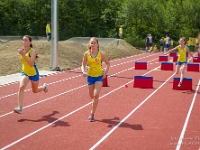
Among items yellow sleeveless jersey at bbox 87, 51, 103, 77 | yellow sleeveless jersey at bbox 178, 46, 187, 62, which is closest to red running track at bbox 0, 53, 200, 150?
yellow sleeveless jersey at bbox 87, 51, 103, 77

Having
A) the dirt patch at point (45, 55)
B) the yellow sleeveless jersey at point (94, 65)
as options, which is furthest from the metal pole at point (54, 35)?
the yellow sleeveless jersey at point (94, 65)

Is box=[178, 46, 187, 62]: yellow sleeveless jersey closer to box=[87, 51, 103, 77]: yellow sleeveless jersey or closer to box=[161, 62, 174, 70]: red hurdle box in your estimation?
box=[161, 62, 174, 70]: red hurdle box

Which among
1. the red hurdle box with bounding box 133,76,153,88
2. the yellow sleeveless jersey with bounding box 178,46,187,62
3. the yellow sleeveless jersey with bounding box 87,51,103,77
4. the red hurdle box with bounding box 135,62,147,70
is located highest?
the yellow sleeveless jersey with bounding box 87,51,103,77

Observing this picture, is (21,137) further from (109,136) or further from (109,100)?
(109,100)

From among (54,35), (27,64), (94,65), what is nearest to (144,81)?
(94,65)

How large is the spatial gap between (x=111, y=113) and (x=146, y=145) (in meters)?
2.70

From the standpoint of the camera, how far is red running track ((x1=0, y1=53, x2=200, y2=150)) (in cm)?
696

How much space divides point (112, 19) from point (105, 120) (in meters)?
44.9

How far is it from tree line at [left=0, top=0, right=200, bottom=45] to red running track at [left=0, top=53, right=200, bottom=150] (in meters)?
33.8

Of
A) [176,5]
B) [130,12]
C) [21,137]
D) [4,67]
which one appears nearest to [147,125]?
[21,137]

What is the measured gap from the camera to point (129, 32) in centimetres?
4847

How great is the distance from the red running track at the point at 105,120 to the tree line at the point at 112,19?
1331 inches

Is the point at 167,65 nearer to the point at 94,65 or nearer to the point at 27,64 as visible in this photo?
the point at 94,65

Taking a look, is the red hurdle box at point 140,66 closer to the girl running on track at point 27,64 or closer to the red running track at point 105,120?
the red running track at point 105,120
